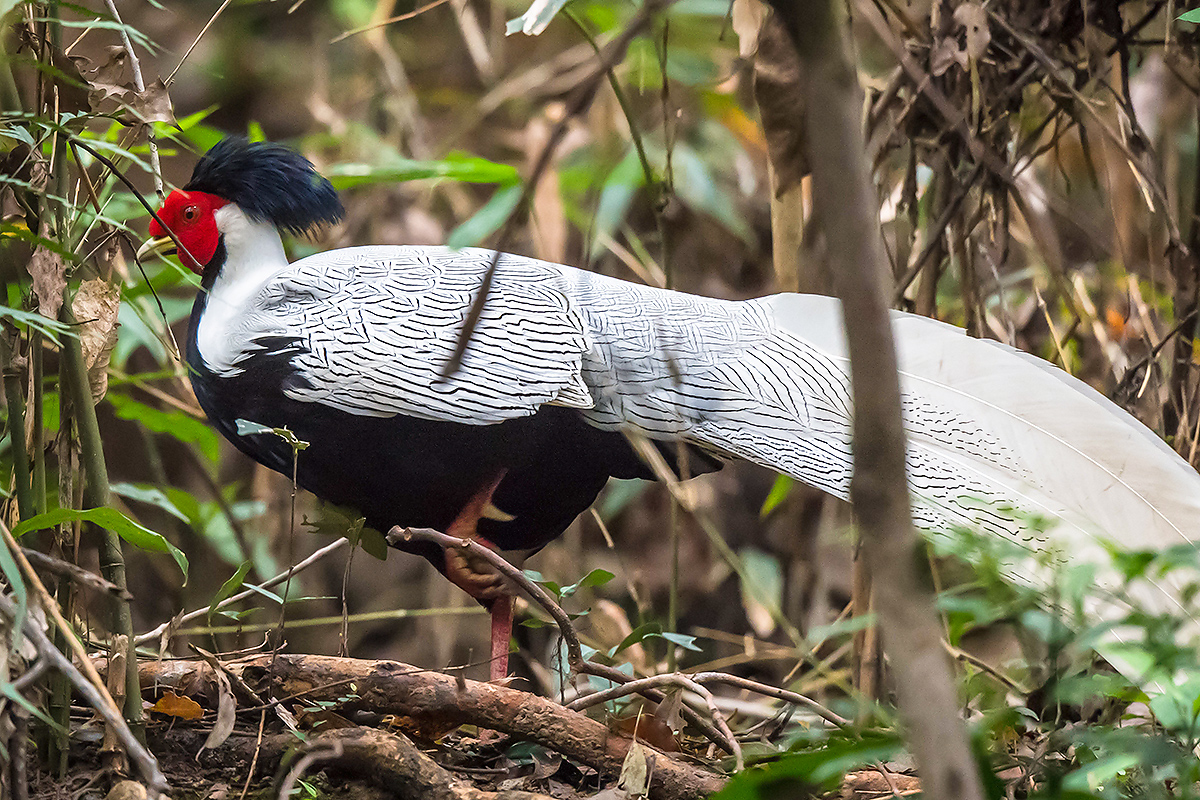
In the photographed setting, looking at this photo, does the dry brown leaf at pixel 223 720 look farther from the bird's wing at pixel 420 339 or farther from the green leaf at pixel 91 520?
the bird's wing at pixel 420 339

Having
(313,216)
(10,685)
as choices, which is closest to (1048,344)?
(313,216)

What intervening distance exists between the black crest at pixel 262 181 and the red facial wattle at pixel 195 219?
0.02m

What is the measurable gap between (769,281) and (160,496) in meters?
2.04

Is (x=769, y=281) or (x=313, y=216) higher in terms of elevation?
(x=313, y=216)

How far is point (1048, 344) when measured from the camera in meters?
2.10

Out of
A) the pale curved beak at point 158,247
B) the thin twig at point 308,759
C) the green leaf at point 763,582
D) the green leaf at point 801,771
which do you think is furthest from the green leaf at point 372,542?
the green leaf at point 763,582

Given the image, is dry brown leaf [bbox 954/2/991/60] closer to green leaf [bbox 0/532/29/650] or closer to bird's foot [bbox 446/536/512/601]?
bird's foot [bbox 446/536/512/601]

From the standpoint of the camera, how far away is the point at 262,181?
1659 mm

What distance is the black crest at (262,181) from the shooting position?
5.42 ft

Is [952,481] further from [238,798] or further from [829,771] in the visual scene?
[238,798]

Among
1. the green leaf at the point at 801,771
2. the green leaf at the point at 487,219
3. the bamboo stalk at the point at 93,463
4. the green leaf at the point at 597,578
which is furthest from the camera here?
the green leaf at the point at 487,219

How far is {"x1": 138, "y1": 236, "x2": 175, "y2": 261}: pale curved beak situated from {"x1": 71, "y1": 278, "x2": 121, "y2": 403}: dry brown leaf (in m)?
0.42

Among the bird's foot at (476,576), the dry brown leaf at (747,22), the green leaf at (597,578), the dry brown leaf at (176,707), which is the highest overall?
the dry brown leaf at (747,22)

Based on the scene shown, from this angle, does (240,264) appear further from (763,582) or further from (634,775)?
(763,582)
